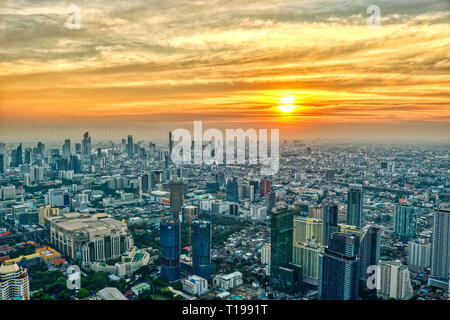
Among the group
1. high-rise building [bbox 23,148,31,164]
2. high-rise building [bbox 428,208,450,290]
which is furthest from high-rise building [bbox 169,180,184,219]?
high-rise building [bbox 428,208,450,290]

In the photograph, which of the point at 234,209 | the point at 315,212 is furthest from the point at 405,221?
the point at 234,209

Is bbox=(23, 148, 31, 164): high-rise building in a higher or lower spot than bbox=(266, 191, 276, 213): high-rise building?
higher

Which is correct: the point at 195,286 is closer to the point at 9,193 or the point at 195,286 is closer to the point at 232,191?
the point at 232,191

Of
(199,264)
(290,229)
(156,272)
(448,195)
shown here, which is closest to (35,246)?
(156,272)

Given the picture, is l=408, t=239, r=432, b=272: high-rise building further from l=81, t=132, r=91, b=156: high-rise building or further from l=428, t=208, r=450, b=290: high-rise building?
l=81, t=132, r=91, b=156: high-rise building

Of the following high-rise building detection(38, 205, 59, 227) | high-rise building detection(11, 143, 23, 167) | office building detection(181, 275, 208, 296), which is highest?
high-rise building detection(11, 143, 23, 167)
